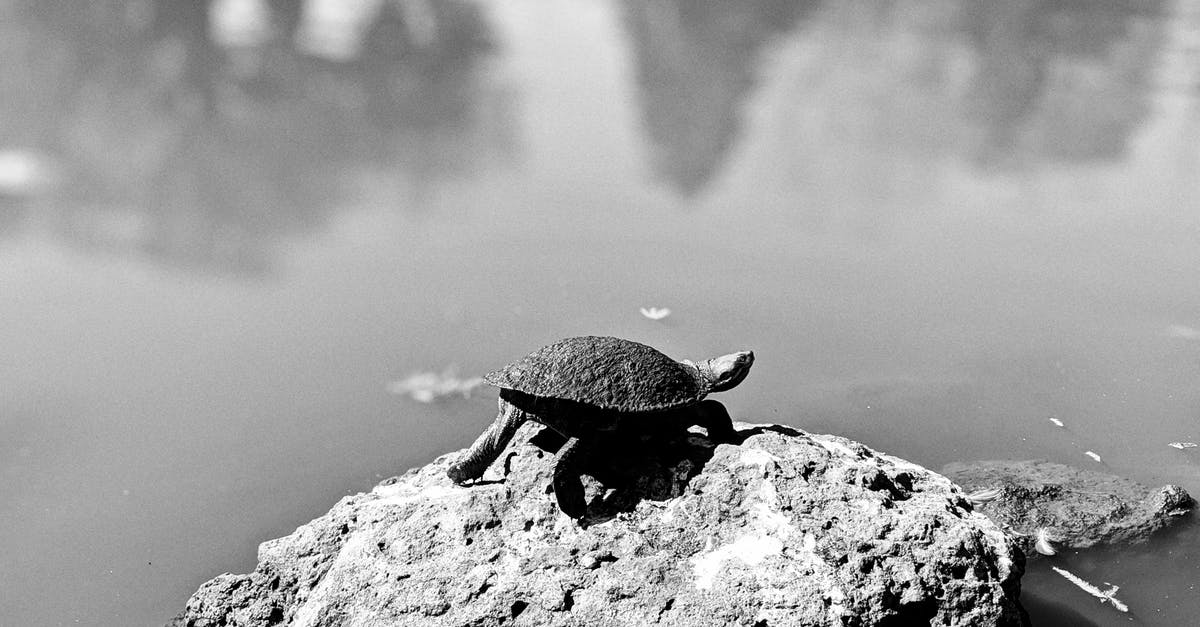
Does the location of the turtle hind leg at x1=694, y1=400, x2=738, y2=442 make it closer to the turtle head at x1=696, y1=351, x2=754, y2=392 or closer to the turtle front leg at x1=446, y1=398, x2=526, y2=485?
the turtle head at x1=696, y1=351, x2=754, y2=392

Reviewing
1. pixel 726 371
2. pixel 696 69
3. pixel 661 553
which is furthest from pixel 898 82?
pixel 661 553

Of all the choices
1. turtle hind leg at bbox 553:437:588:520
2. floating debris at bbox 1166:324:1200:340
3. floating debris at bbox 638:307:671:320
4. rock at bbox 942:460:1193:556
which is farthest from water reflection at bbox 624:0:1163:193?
turtle hind leg at bbox 553:437:588:520

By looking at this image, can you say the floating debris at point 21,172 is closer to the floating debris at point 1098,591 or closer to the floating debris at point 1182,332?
the floating debris at point 1098,591

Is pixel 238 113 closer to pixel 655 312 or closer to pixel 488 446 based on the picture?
pixel 655 312

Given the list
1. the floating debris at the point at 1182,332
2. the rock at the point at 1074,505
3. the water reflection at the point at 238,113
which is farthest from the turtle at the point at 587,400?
the water reflection at the point at 238,113

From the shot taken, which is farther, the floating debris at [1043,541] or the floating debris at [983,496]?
the floating debris at [983,496]
